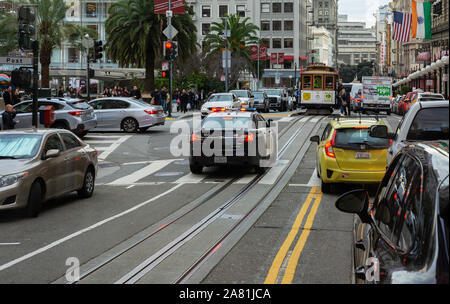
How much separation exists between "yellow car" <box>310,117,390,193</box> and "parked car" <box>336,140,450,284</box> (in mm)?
8738

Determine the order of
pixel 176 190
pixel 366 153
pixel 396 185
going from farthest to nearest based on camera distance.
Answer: pixel 176 190 → pixel 366 153 → pixel 396 185

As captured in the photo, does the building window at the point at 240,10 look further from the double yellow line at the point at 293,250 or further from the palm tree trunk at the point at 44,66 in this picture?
the double yellow line at the point at 293,250

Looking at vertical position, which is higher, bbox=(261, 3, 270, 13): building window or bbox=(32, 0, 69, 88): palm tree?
bbox=(261, 3, 270, 13): building window

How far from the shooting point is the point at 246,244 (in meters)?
9.35

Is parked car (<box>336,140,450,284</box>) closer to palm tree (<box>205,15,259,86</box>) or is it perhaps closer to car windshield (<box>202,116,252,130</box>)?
car windshield (<box>202,116,252,130</box>)

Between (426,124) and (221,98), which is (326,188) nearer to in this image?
(426,124)

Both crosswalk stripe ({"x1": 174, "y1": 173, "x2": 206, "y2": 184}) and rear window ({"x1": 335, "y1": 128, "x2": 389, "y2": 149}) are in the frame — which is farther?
crosswalk stripe ({"x1": 174, "y1": 173, "x2": 206, "y2": 184})

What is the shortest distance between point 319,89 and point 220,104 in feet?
35.9

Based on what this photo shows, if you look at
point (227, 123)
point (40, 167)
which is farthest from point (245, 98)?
point (40, 167)

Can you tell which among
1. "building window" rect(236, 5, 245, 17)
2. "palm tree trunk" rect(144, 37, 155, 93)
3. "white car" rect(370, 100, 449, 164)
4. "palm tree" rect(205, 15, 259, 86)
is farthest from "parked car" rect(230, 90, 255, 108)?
"building window" rect(236, 5, 245, 17)

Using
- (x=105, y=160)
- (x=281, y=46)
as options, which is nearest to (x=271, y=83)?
(x=281, y=46)

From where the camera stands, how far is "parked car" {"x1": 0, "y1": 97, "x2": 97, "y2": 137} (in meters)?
25.8
